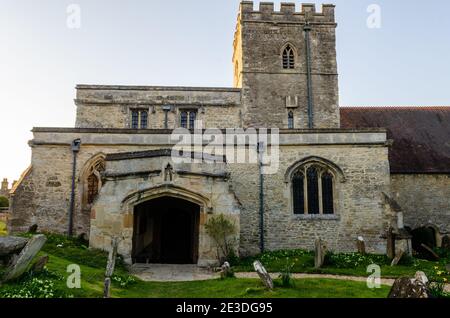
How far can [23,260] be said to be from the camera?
795cm

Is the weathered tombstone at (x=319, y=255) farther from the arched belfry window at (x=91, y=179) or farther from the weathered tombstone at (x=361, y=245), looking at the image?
the arched belfry window at (x=91, y=179)

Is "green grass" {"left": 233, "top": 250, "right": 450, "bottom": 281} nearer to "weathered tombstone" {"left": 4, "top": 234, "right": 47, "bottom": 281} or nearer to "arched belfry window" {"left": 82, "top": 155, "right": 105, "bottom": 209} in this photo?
"weathered tombstone" {"left": 4, "top": 234, "right": 47, "bottom": 281}

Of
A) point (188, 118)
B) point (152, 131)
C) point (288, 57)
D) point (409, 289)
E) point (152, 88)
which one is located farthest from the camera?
point (288, 57)

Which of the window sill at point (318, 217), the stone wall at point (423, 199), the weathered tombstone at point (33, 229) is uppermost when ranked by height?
the stone wall at point (423, 199)

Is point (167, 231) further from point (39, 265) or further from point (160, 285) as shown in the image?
point (39, 265)

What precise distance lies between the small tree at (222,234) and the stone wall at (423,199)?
10727 millimetres

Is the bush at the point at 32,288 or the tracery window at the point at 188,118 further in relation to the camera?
the tracery window at the point at 188,118

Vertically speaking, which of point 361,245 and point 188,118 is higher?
point 188,118

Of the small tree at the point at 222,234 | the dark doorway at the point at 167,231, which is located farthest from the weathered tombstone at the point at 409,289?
the dark doorway at the point at 167,231

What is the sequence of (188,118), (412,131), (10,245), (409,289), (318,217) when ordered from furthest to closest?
(412,131)
(188,118)
(318,217)
(10,245)
(409,289)

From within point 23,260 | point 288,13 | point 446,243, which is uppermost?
point 288,13

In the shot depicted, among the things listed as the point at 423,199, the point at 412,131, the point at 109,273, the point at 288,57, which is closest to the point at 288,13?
the point at 288,57

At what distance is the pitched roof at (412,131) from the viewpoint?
2036 cm

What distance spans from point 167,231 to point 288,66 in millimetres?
12132
